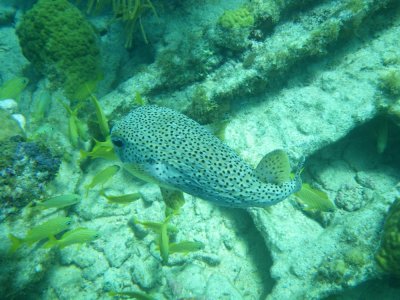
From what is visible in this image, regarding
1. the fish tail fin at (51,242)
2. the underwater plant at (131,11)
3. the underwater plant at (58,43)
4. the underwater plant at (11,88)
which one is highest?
the underwater plant at (131,11)

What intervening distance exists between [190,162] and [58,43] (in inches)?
206

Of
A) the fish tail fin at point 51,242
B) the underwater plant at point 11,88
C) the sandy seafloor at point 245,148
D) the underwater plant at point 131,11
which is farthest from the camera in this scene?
the underwater plant at point 11,88

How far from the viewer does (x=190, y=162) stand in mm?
2770

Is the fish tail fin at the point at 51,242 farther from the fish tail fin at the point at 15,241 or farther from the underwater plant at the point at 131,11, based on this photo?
the underwater plant at the point at 131,11

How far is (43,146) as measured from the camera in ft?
16.1

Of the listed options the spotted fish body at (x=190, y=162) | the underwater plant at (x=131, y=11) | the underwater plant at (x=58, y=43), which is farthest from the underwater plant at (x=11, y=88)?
the spotted fish body at (x=190, y=162)

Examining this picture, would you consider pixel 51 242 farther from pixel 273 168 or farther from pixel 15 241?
pixel 273 168

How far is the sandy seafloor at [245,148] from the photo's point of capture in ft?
15.1

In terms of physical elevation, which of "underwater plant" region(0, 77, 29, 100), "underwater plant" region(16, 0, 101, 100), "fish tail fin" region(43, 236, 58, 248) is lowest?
"fish tail fin" region(43, 236, 58, 248)

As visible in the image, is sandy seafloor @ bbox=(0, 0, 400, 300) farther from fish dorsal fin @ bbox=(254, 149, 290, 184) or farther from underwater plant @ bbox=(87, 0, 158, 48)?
fish dorsal fin @ bbox=(254, 149, 290, 184)

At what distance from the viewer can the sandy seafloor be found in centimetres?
460

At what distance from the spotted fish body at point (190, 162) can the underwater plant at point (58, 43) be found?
379cm

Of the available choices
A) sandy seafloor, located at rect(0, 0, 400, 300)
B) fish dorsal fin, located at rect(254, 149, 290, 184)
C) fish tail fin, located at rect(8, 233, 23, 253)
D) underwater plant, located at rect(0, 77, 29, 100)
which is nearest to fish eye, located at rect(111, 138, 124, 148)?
fish dorsal fin, located at rect(254, 149, 290, 184)

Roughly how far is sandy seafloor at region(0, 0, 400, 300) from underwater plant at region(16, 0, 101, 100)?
68 cm
